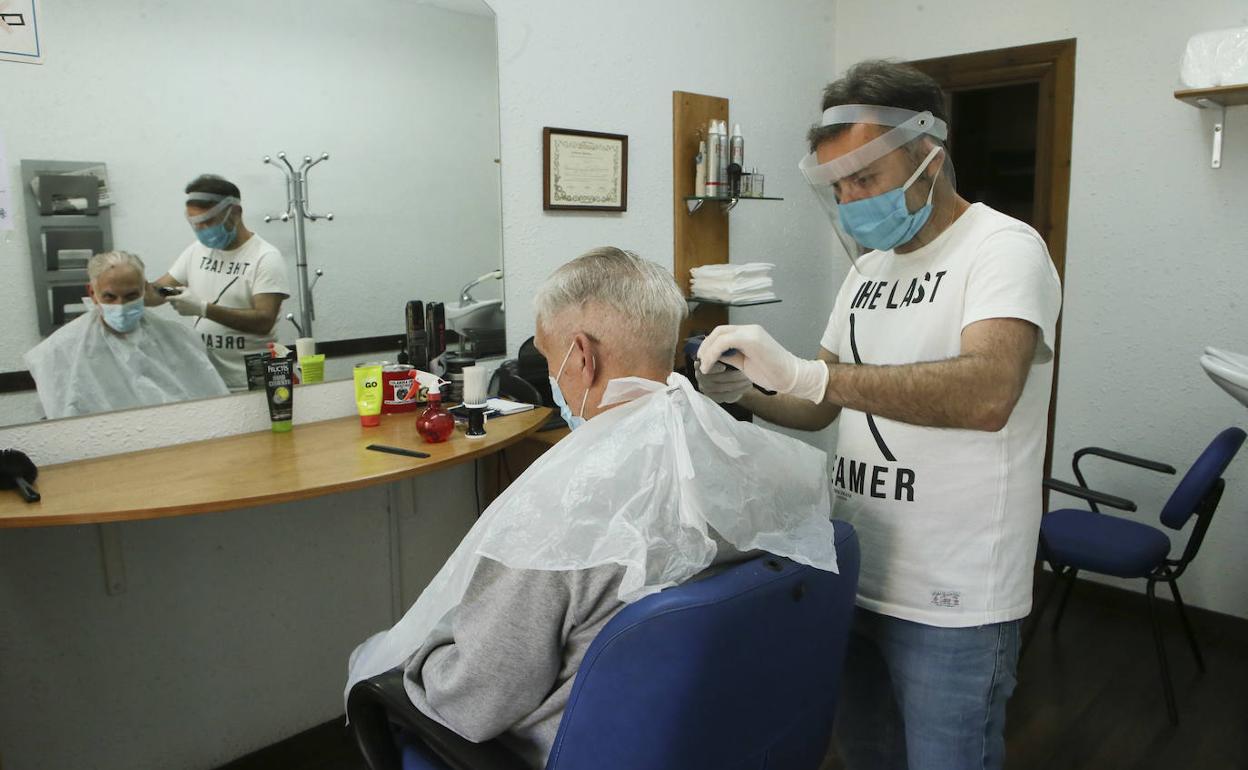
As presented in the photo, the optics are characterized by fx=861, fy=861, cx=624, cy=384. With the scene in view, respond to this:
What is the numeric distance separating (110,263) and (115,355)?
20 centimetres

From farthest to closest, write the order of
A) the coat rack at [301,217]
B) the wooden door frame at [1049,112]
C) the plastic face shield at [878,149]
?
the wooden door frame at [1049,112]
the coat rack at [301,217]
the plastic face shield at [878,149]

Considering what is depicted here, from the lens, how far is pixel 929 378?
1.27 m

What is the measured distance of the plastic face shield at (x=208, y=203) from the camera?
2.01 metres

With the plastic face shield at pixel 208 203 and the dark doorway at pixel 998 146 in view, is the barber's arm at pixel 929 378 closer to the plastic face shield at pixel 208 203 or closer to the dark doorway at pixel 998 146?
the plastic face shield at pixel 208 203

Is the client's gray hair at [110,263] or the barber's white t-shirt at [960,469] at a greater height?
the client's gray hair at [110,263]

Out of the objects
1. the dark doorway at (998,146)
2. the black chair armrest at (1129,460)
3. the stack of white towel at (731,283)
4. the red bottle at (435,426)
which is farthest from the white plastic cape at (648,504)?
the dark doorway at (998,146)

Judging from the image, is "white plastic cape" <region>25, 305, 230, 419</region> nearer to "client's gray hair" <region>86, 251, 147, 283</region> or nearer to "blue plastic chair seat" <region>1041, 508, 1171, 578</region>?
"client's gray hair" <region>86, 251, 147, 283</region>

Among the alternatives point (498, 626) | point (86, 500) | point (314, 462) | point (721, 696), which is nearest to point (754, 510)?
point (721, 696)

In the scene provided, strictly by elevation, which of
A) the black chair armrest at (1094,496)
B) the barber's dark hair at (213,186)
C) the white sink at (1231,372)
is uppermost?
the barber's dark hair at (213,186)

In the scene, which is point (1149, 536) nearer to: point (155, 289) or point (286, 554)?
point (286, 554)

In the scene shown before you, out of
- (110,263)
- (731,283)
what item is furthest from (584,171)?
(110,263)

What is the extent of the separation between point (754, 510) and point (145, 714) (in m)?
1.71

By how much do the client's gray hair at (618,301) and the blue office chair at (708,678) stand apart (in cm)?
41

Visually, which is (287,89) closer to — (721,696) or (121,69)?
(121,69)
